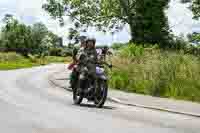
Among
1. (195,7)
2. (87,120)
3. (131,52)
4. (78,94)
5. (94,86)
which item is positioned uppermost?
(195,7)

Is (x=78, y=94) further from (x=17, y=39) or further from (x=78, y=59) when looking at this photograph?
(x=17, y=39)

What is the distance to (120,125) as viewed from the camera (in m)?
12.3

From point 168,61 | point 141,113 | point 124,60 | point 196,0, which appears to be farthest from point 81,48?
point 196,0

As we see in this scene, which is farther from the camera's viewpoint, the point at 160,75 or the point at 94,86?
the point at 160,75

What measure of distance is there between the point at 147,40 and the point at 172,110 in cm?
3722

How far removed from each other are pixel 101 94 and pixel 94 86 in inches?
14.2

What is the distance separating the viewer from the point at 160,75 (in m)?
22.8

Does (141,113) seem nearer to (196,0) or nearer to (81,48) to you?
(81,48)

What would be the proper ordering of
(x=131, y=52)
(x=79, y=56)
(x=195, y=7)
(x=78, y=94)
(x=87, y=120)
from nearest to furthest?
1. (x=87, y=120)
2. (x=79, y=56)
3. (x=78, y=94)
4. (x=131, y=52)
5. (x=195, y=7)

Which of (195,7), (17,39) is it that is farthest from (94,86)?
(17,39)

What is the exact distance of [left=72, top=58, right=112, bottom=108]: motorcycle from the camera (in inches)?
650

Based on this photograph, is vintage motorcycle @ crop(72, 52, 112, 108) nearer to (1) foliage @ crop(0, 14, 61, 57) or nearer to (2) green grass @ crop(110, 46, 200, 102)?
(2) green grass @ crop(110, 46, 200, 102)

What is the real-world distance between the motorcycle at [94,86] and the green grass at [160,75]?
3.82 metres

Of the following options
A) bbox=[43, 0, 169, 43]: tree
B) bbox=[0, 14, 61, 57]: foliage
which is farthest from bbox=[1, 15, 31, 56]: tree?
bbox=[43, 0, 169, 43]: tree
